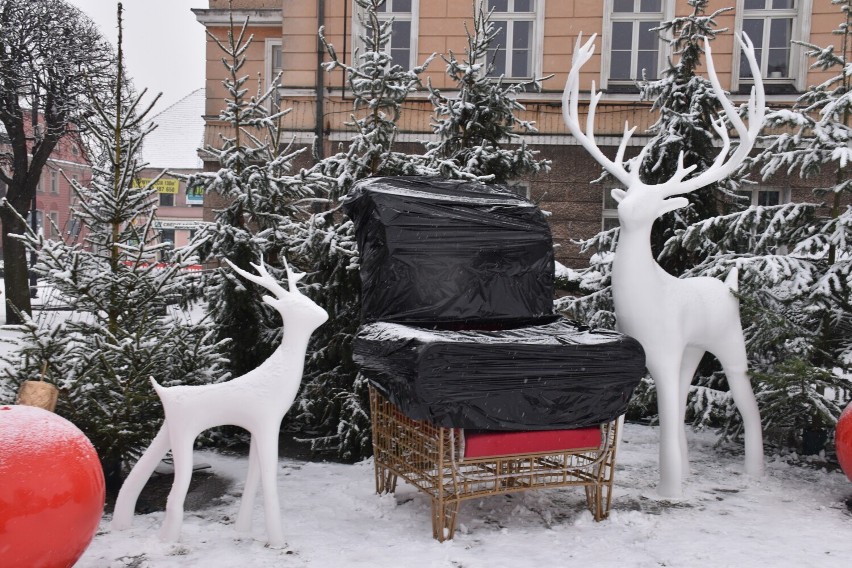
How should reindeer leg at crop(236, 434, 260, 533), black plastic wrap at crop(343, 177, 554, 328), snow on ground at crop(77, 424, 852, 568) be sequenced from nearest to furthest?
snow on ground at crop(77, 424, 852, 568)
reindeer leg at crop(236, 434, 260, 533)
black plastic wrap at crop(343, 177, 554, 328)

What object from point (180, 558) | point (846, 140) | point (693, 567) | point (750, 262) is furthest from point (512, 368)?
point (846, 140)

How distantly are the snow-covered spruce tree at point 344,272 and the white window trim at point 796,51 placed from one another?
22.6 ft

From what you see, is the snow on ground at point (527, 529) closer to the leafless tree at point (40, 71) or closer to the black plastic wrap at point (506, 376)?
the black plastic wrap at point (506, 376)

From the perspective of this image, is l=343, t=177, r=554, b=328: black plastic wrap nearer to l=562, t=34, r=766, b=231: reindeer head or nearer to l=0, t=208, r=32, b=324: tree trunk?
l=562, t=34, r=766, b=231: reindeer head

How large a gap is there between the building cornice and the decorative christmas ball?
453 inches

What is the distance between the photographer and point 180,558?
3.54 m

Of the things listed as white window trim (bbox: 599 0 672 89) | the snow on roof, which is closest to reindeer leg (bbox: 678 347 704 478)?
white window trim (bbox: 599 0 672 89)

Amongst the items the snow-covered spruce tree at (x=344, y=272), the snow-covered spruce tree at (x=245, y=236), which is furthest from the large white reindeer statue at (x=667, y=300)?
the snow-covered spruce tree at (x=245, y=236)

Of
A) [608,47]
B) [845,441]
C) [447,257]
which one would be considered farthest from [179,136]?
[845,441]

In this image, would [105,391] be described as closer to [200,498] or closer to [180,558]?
[200,498]

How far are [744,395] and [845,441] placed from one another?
2.42 ft

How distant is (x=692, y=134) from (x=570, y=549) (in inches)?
170

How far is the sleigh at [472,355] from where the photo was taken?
12.3ft

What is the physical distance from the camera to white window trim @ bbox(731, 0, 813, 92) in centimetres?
1098
